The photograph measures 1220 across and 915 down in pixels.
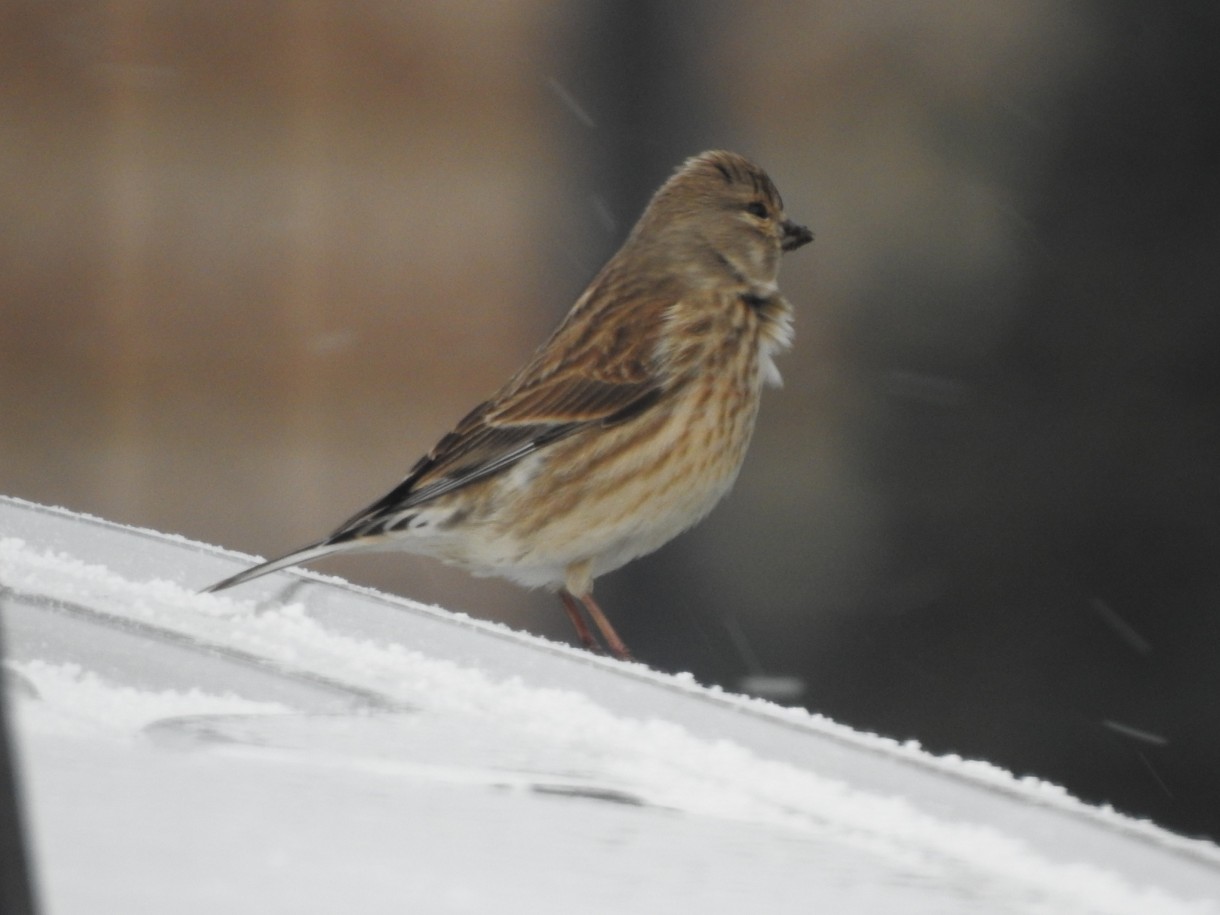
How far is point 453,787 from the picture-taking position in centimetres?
110

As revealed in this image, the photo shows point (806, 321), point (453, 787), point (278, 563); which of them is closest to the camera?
point (453, 787)

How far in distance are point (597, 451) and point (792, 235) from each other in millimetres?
646

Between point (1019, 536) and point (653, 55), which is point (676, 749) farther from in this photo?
point (653, 55)

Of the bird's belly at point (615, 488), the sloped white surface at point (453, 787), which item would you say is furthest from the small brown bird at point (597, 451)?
the sloped white surface at point (453, 787)

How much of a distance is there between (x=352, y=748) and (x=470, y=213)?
5.15m

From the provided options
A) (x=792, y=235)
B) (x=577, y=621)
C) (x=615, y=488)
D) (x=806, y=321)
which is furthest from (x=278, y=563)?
(x=806, y=321)

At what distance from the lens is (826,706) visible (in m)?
5.49

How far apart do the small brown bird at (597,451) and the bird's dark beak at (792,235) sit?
0.20 m

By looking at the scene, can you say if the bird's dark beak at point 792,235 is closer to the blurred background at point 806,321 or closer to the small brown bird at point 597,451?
the small brown bird at point 597,451

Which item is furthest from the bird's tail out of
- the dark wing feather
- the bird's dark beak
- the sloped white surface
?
the bird's dark beak

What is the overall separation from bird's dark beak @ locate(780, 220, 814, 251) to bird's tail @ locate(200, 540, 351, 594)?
1.10 m

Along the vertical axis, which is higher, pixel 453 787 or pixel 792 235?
pixel 453 787

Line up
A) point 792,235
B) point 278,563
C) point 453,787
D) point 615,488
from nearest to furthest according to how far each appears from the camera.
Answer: point 453,787, point 278,563, point 615,488, point 792,235

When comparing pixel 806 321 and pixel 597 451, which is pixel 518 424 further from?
pixel 806 321
